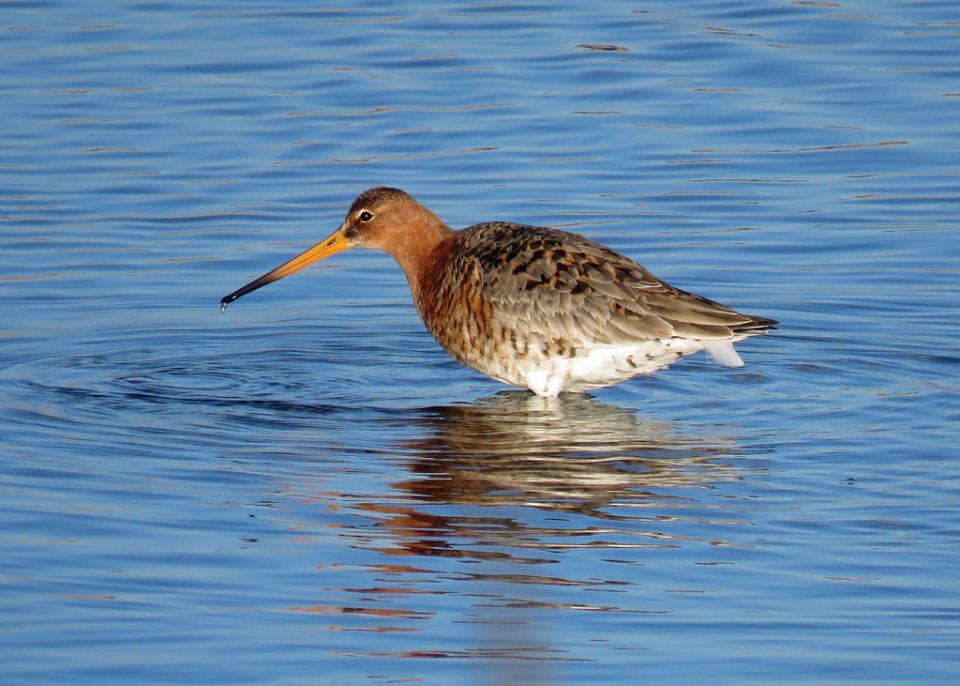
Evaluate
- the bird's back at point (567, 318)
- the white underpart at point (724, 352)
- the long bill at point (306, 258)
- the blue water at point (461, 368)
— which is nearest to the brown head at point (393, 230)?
the long bill at point (306, 258)

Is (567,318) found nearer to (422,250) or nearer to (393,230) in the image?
(422,250)

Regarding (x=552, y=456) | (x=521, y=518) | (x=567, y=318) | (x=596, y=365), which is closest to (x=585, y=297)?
(x=567, y=318)

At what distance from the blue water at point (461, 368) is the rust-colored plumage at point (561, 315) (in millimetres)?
289

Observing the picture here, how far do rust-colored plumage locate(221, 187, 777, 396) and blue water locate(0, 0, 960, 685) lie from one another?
289 millimetres

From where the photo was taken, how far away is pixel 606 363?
1068cm

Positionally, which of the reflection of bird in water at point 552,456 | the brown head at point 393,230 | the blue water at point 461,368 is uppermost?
the brown head at point 393,230

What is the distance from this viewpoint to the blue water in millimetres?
7016

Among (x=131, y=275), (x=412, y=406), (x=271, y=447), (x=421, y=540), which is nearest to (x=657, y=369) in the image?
(x=412, y=406)

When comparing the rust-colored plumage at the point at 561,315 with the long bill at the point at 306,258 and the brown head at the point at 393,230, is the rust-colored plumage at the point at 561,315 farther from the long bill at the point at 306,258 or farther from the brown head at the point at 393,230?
the long bill at the point at 306,258

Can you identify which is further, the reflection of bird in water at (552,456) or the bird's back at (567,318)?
the bird's back at (567,318)

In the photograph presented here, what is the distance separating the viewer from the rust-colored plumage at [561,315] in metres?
10.5

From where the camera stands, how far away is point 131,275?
Answer: 13273mm

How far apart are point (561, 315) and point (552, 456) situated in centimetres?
139

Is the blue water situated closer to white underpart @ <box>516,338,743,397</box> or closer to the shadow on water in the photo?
the shadow on water
